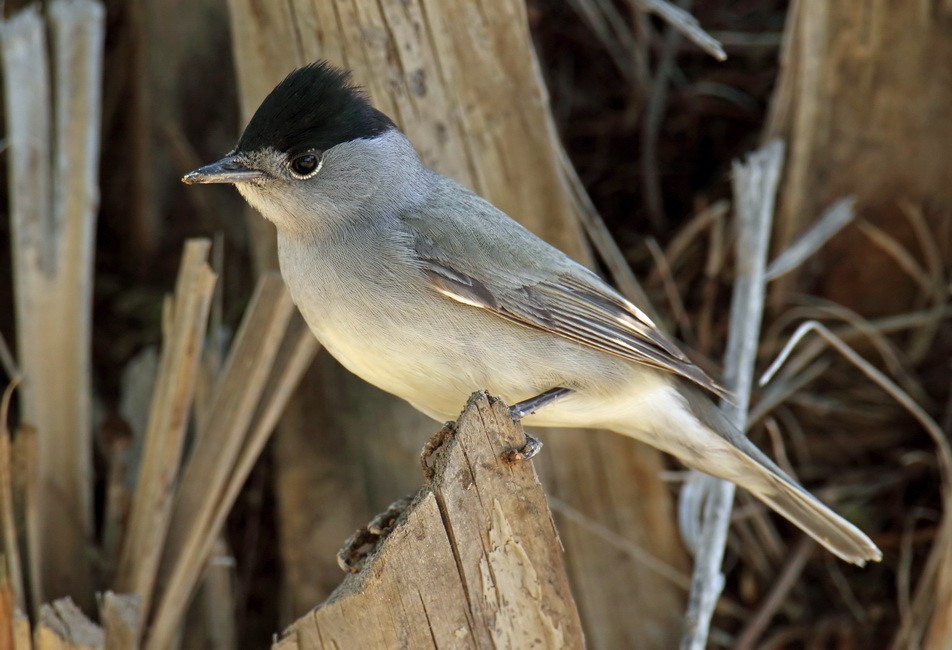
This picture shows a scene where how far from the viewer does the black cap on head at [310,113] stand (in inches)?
114

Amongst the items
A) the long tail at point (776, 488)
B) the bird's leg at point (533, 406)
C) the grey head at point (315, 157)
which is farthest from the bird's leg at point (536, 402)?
the grey head at point (315, 157)

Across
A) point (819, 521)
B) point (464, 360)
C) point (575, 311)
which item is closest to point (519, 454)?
point (464, 360)

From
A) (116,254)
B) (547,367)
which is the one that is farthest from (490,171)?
(116,254)

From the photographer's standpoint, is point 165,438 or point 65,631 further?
point 165,438

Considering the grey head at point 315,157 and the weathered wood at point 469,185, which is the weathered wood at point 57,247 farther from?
the grey head at point 315,157

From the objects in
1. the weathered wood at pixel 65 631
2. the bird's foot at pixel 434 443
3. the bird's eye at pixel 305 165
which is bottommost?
the weathered wood at pixel 65 631

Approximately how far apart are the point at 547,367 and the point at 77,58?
195cm

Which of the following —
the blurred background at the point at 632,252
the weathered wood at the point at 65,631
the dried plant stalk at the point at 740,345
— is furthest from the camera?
the blurred background at the point at 632,252

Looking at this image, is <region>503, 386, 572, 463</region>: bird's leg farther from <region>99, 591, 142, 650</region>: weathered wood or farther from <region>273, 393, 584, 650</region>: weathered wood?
<region>99, 591, 142, 650</region>: weathered wood

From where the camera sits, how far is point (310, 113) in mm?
2973

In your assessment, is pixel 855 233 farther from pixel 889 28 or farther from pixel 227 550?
pixel 227 550

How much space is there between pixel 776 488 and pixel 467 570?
4.44ft

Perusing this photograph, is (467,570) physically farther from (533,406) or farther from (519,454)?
(533,406)

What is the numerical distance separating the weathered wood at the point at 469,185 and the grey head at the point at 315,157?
1.07 feet
